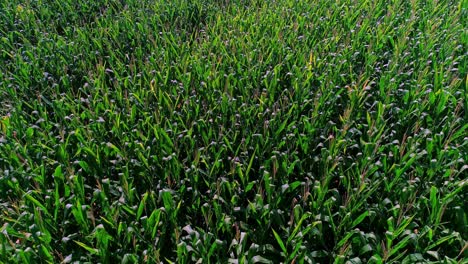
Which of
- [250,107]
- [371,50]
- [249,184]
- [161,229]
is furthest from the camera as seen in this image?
[371,50]

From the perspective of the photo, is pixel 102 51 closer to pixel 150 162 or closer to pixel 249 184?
pixel 150 162

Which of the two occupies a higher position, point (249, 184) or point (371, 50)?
point (371, 50)

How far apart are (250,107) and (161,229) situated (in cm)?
96

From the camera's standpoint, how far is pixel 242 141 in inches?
90.3

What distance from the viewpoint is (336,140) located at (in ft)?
7.48

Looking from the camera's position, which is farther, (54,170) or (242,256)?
(54,170)

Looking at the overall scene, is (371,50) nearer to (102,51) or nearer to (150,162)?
(150,162)

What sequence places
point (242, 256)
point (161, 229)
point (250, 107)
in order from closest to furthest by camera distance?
point (242, 256) < point (161, 229) < point (250, 107)

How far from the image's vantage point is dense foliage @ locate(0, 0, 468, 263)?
1.85 meters

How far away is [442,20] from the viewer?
137 inches

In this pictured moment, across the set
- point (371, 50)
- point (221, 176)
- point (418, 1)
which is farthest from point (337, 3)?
point (221, 176)

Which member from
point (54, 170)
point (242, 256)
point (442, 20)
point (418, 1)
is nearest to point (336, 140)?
point (242, 256)

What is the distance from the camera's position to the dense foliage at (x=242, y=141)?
185 centimetres

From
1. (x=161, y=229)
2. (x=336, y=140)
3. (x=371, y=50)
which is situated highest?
(x=371, y=50)
